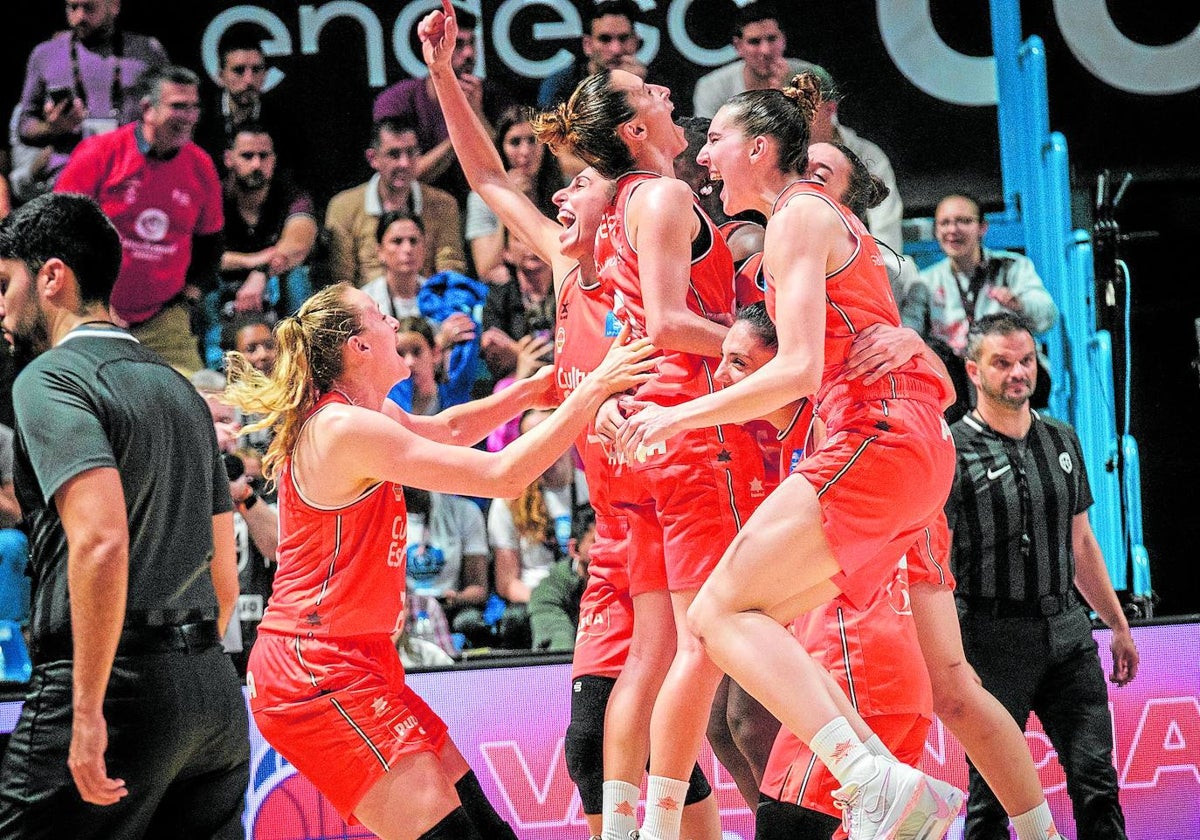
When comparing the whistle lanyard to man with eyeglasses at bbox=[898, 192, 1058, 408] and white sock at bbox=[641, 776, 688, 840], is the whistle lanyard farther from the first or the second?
white sock at bbox=[641, 776, 688, 840]

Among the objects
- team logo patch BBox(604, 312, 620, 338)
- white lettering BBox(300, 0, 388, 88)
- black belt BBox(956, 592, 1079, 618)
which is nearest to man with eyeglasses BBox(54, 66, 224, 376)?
white lettering BBox(300, 0, 388, 88)

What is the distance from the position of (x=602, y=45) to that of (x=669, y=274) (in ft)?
15.6

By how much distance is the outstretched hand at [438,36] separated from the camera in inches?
169

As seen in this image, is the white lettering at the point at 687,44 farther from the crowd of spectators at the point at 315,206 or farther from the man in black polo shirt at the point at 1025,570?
the man in black polo shirt at the point at 1025,570

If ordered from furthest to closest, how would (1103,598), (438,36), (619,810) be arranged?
(1103,598)
(438,36)
(619,810)

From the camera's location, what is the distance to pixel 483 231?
802cm

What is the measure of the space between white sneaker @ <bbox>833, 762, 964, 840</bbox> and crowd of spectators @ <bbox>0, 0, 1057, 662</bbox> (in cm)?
414

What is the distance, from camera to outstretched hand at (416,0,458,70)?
429cm

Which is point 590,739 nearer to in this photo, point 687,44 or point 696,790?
point 696,790

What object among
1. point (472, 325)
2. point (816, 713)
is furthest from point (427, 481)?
point (472, 325)

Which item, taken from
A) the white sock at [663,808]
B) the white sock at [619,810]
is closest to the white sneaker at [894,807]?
the white sock at [663,808]

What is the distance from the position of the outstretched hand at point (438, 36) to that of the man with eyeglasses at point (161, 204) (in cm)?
403

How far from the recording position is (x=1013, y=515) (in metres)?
4.86

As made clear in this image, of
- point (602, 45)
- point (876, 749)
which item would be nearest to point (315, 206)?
point (602, 45)
